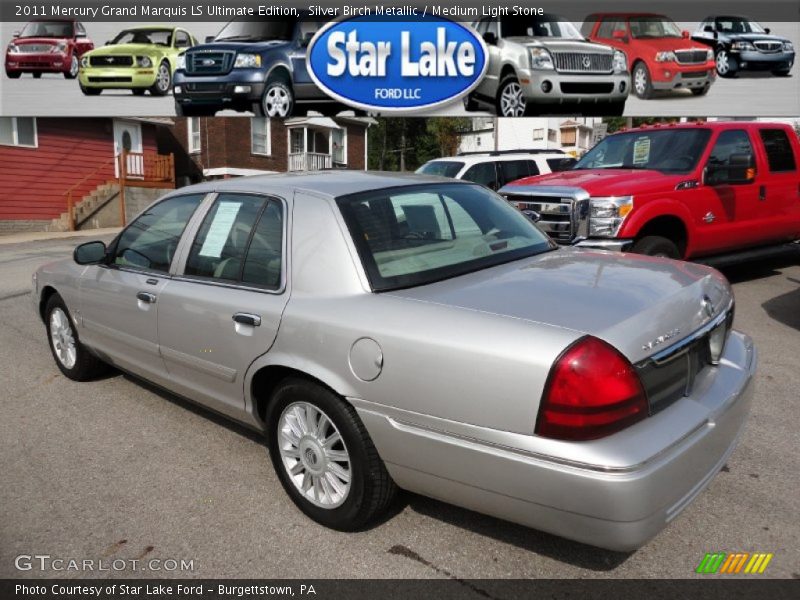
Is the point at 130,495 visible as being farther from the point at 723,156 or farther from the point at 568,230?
the point at 723,156

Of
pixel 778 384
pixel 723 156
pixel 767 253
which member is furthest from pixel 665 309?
pixel 767 253

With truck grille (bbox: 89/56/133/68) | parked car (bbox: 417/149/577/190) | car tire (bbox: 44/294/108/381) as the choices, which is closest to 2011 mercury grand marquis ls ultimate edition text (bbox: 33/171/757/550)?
car tire (bbox: 44/294/108/381)

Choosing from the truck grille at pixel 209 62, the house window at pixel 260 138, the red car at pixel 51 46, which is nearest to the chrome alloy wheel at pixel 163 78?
the truck grille at pixel 209 62

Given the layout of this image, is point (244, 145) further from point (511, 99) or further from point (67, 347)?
point (67, 347)

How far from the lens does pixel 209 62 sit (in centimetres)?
1697

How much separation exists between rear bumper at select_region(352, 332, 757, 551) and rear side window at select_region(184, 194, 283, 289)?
983mm

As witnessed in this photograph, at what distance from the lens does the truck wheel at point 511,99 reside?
596 inches

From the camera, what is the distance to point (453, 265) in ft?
11.1

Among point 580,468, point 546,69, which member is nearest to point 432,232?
point 580,468

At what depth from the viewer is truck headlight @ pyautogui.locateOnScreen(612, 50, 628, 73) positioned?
51.0 ft

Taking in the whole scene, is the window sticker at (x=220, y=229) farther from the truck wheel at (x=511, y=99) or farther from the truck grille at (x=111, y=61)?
the truck grille at (x=111, y=61)

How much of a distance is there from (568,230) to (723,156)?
227 centimetres

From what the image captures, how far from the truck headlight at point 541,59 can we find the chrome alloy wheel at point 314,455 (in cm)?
1284

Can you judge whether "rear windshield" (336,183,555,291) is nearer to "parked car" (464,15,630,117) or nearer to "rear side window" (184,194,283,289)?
"rear side window" (184,194,283,289)
